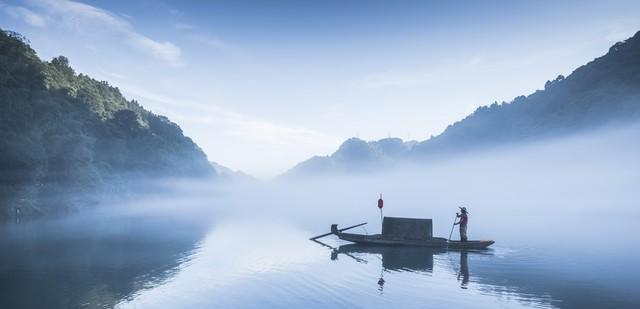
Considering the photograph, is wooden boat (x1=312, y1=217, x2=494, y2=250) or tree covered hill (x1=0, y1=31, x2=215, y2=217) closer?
wooden boat (x1=312, y1=217, x2=494, y2=250)

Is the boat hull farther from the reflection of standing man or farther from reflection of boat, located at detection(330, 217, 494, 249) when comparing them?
the reflection of standing man

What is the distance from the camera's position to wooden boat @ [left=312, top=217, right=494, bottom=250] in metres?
33.6

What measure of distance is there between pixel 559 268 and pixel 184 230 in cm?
4613

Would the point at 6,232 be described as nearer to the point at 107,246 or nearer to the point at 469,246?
the point at 107,246

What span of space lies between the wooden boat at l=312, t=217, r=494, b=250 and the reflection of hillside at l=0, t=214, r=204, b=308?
18.3 m

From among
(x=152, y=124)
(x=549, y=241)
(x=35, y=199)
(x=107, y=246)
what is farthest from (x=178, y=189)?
(x=549, y=241)

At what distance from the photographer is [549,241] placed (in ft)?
134

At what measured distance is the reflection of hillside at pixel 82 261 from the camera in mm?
20594

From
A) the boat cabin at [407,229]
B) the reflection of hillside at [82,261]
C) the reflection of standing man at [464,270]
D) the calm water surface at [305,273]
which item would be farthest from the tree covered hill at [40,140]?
the reflection of standing man at [464,270]

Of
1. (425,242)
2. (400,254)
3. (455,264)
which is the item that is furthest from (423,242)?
(455,264)

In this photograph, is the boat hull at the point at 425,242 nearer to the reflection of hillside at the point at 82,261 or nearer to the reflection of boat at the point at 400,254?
the reflection of boat at the point at 400,254

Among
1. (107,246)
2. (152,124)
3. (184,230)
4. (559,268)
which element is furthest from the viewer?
(152,124)

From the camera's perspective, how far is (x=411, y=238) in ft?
116

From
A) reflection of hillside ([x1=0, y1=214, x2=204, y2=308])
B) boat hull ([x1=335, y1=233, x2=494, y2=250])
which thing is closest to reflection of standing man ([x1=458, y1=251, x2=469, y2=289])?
boat hull ([x1=335, y1=233, x2=494, y2=250])
